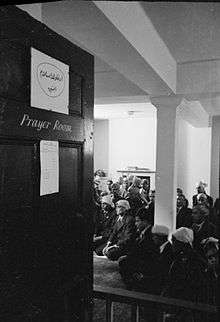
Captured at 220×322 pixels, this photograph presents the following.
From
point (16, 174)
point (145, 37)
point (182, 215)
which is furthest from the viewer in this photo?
point (182, 215)

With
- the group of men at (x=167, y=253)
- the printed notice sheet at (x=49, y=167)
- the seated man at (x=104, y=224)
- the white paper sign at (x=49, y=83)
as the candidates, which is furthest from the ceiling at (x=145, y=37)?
the seated man at (x=104, y=224)

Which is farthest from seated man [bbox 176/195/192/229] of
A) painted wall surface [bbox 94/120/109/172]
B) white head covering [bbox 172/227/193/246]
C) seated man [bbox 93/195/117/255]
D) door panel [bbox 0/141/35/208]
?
painted wall surface [bbox 94/120/109/172]

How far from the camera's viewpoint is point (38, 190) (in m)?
1.03

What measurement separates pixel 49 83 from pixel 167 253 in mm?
1994

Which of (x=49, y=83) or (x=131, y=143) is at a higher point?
(x=131, y=143)

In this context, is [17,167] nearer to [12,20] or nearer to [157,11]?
[12,20]

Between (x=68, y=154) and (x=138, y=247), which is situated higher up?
(x=68, y=154)

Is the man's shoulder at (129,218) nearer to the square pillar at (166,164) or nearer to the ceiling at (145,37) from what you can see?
the square pillar at (166,164)

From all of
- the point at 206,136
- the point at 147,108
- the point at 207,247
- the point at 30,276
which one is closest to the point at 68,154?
the point at 30,276

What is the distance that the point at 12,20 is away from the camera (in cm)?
90

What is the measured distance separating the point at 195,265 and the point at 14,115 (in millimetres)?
1824

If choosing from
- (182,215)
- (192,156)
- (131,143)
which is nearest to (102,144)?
(131,143)

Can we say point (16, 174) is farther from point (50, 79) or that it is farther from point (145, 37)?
point (145, 37)

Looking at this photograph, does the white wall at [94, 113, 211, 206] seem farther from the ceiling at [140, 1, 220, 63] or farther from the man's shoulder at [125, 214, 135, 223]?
the ceiling at [140, 1, 220, 63]
